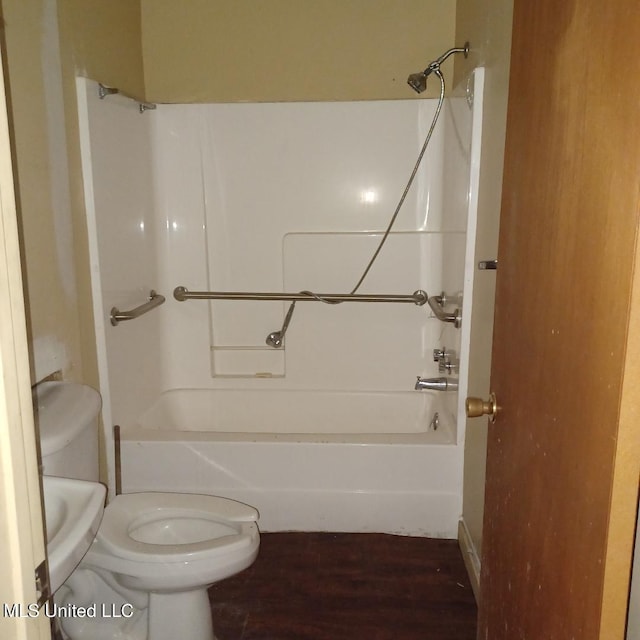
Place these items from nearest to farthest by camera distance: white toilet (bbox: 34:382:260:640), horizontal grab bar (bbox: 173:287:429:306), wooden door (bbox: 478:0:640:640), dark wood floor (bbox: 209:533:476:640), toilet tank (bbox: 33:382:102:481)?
wooden door (bbox: 478:0:640:640)
toilet tank (bbox: 33:382:102:481)
white toilet (bbox: 34:382:260:640)
dark wood floor (bbox: 209:533:476:640)
horizontal grab bar (bbox: 173:287:429:306)

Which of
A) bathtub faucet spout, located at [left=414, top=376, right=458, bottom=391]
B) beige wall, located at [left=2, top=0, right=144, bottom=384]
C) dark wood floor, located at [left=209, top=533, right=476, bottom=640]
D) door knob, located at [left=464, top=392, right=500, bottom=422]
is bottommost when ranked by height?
dark wood floor, located at [left=209, top=533, right=476, bottom=640]

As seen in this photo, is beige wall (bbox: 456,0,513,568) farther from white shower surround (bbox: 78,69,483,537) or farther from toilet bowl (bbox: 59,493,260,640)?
toilet bowl (bbox: 59,493,260,640)

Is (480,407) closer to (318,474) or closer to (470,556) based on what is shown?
(470,556)

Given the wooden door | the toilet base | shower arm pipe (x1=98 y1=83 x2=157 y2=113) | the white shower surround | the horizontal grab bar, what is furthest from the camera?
the horizontal grab bar

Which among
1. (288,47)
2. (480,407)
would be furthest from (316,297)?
(480,407)

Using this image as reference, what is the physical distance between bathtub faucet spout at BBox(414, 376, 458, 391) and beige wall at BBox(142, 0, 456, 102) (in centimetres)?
131

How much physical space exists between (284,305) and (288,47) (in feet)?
3.88

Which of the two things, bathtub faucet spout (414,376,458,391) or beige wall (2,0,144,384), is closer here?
beige wall (2,0,144,384)

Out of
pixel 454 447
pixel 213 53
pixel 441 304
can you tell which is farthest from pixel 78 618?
pixel 213 53

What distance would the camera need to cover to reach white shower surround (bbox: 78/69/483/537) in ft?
8.12

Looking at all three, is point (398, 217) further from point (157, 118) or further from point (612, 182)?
point (612, 182)

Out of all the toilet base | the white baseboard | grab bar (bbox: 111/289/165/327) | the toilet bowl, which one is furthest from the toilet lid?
the white baseboard

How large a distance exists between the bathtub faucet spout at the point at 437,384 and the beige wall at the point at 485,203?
0.43ft

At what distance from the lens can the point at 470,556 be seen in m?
2.24
